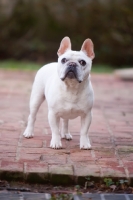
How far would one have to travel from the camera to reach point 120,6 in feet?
45.6

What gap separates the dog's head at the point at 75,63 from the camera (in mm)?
4922

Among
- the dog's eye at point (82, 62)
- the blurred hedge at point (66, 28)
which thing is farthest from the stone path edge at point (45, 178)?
the blurred hedge at point (66, 28)

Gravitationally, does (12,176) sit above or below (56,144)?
below

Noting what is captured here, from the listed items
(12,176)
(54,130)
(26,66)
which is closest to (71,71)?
(54,130)

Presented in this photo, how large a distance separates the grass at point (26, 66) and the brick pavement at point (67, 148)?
4810mm

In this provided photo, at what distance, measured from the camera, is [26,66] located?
13820 mm

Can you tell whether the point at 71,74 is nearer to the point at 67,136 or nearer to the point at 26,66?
the point at 67,136

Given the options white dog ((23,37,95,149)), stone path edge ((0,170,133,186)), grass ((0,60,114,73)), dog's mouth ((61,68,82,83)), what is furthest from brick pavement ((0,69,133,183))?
grass ((0,60,114,73))

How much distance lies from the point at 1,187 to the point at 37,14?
11.5 m

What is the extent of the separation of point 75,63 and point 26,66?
8.96 meters

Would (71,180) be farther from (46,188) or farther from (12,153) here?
(12,153)

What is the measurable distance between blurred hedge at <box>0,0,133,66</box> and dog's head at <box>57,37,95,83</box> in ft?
28.9

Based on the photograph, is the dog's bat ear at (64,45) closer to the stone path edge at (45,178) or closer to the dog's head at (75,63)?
the dog's head at (75,63)

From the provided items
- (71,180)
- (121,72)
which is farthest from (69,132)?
(121,72)
